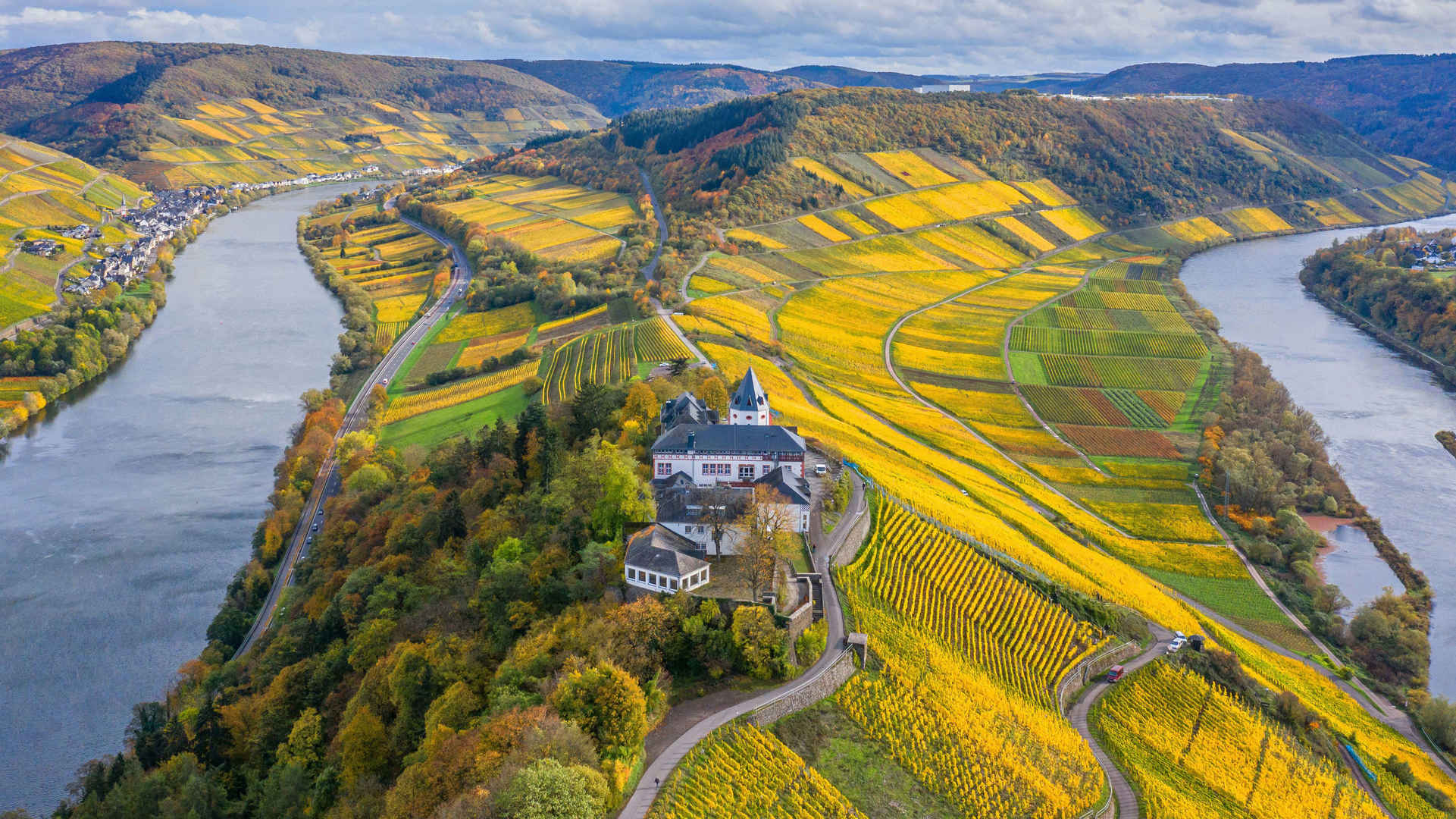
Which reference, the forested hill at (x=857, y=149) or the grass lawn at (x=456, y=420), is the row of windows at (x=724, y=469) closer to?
the grass lawn at (x=456, y=420)

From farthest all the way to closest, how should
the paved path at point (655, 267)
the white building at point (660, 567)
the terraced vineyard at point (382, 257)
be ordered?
the terraced vineyard at point (382, 257), the paved path at point (655, 267), the white building at point (660, 567)

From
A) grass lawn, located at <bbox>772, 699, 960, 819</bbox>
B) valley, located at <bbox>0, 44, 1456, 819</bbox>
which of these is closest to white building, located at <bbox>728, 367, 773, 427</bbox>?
valley, located at <bbox>0, 44, 1456, 819</bbox>

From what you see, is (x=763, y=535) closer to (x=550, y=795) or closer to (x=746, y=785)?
(x=746, y=785)

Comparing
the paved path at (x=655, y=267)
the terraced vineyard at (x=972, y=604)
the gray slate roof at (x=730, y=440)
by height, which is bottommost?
the paved path at (x=655, y=267)

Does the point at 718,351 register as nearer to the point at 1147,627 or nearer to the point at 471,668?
the point at 1147,627

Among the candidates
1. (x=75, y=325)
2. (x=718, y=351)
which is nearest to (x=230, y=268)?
(x=75, y=325)

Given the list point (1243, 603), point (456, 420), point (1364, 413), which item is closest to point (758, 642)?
point (1243, 603)

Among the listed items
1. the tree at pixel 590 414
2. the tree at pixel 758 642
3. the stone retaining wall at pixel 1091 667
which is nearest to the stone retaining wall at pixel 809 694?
the tree at pixel 758 642
